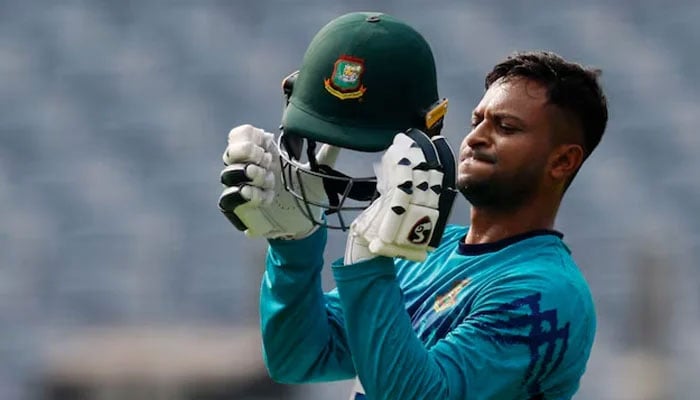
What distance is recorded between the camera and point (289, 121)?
3.12m

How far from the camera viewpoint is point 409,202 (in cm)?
291

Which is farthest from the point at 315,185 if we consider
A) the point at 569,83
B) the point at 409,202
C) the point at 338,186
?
the point at 569,83

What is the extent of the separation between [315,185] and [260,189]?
0.20 meters

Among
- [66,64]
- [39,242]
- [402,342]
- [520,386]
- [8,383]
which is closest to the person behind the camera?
[402,342]

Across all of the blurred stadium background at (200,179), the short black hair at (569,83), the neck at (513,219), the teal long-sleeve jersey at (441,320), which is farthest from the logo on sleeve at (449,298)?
the blurred stadium background at (200,179)

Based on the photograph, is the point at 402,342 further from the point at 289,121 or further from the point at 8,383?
the point at 8,383

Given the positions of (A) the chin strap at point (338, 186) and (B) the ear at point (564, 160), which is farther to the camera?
(B) the ear at point (564, 160)

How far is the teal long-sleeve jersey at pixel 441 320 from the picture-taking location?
297cm

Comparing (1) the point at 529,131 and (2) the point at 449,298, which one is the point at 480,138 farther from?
(2) the point at 449,298

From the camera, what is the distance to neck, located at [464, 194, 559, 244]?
335 cm

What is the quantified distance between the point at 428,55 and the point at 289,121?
0.29m

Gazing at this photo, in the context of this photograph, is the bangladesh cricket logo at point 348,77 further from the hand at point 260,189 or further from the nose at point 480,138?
the nose at point 480,138

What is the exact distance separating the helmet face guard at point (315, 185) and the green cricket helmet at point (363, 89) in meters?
0.02

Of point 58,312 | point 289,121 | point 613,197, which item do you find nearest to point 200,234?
point 58,312
